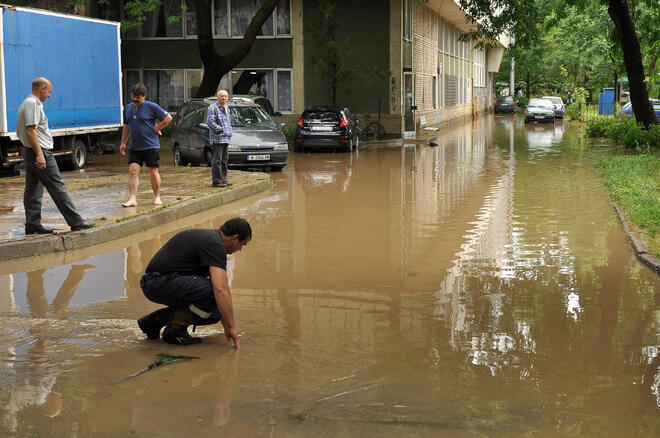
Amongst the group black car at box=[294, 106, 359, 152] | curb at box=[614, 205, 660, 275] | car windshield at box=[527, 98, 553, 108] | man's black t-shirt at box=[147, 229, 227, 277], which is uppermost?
car windshield at box=[527, 98, 553, 108]

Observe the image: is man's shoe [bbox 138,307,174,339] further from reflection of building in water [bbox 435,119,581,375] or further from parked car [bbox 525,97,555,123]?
parked car [bbox 525,97,555,123]

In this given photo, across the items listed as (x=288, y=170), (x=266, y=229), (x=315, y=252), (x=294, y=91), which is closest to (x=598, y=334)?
(x=315, y=252)

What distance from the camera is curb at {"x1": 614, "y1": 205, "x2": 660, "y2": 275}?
9.34 m

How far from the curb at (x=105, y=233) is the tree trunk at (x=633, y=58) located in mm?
17877

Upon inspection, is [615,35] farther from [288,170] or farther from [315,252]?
[315,252]

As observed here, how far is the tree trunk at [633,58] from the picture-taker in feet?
92.6

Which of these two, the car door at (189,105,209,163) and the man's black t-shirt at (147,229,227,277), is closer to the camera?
the man's black t-shirt at (147,229,227,277)

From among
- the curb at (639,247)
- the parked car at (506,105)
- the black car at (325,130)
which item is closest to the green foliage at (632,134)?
the black car at (325,130)

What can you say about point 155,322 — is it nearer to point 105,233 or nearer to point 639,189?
point 105,233

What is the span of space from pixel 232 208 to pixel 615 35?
21.0m

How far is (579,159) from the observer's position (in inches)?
941

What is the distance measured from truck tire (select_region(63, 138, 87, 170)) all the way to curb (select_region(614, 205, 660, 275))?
13.1m

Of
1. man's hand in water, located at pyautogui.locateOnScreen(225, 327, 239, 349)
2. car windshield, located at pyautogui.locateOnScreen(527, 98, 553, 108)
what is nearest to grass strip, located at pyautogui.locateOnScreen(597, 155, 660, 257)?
man's hand in water, located at pyautogui.locateOnScreen(225, 327, 239, 349)

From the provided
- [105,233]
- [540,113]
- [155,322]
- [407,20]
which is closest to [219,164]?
[105,233]
